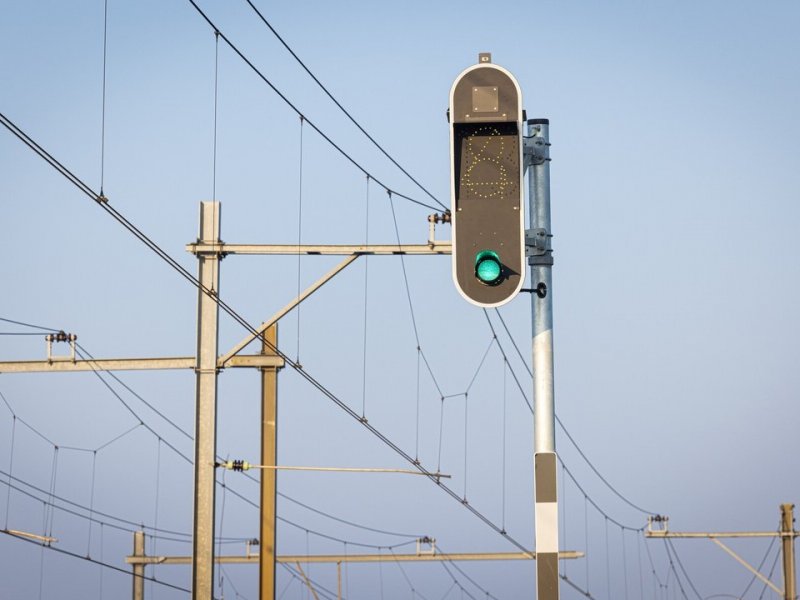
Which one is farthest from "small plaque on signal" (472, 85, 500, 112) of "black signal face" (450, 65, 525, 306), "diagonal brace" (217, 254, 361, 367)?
"diagonal brace" (217, 254, 361, 367)

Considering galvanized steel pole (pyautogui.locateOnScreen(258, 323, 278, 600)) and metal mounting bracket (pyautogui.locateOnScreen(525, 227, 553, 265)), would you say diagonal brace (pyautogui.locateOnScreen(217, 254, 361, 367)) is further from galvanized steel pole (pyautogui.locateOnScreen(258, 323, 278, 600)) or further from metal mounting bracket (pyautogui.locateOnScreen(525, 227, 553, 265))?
metal mounting bracket (pyautogui.locateOnScreen(525, 227, 553, 265))

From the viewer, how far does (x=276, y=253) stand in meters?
23.9

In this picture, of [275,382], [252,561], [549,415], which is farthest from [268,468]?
[549,415]

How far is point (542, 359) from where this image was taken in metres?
10.5

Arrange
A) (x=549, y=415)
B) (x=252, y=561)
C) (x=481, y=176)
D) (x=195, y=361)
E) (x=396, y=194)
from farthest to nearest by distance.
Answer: (x=252, y=561)
(x=396, y=194)
(x=195, y=361)
(x=549, y=415)
(x=481, y=176)

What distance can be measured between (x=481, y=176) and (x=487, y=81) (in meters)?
0.57

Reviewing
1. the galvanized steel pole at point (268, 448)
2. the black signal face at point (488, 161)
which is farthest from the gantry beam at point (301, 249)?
the black signal face at point (488, 161)

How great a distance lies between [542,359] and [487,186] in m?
1.36

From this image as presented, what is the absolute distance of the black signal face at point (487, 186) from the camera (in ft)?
31.4

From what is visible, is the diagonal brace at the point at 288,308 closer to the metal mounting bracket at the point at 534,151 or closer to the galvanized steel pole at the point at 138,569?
the metal mounting bracket at the point at 534,151

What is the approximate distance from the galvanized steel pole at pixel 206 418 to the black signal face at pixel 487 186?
44.0 ft

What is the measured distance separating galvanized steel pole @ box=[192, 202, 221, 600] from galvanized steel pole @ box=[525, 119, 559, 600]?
490 inches

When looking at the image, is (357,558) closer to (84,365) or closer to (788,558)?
(788,558)

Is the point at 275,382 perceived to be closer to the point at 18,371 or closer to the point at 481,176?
the point at 18,371
